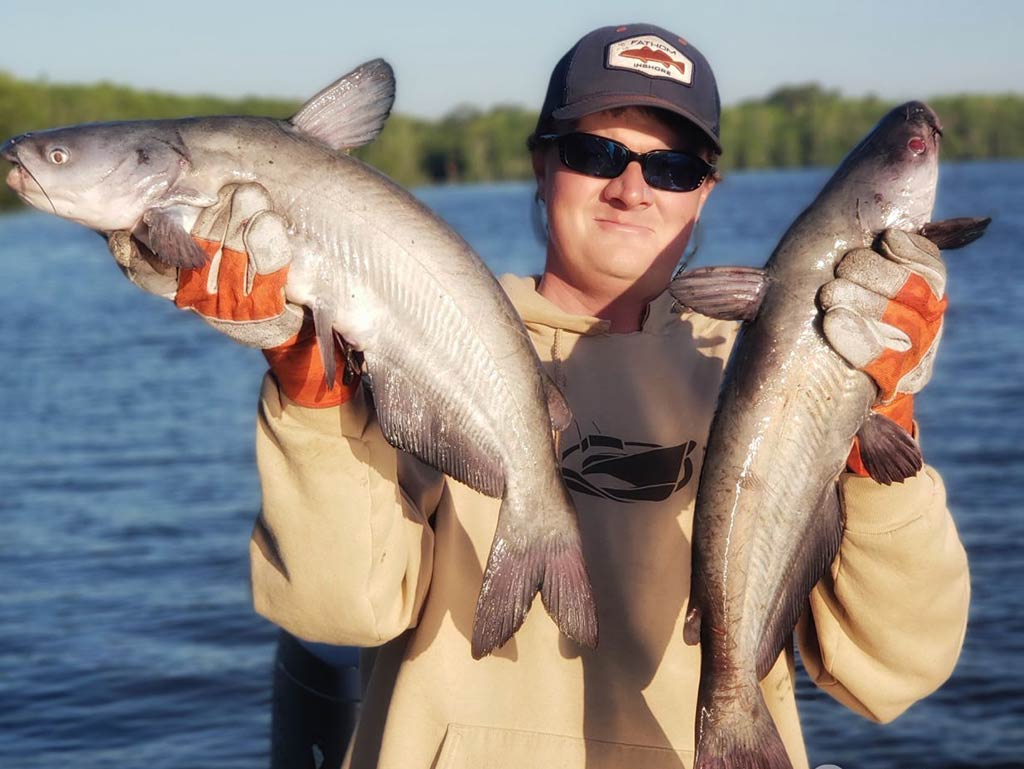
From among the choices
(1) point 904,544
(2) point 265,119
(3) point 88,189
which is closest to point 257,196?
(2) point 265,119

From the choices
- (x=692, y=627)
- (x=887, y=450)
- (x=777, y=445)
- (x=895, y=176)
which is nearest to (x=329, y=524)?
(x=692, y=627)

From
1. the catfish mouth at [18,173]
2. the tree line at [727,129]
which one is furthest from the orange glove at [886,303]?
the tree line at [727,129]

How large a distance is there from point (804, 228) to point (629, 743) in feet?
3.98

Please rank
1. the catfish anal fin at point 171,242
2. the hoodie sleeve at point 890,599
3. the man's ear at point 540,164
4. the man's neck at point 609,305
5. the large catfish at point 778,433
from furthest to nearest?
the man's ear at point 540,164, the man's neck at point 609,305, the hoodie sleeve at point 890,599, the large catfish at point 778,433, the catfish anal fin at point 171,242

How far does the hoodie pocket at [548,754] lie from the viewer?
2.90m

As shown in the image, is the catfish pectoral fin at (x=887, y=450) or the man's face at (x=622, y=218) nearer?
the catfish pectoral fin at (x=887, y=450)

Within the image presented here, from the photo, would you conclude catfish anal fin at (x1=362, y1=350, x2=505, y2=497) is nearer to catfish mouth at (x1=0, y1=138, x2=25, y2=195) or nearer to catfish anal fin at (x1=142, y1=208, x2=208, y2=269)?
catfish anal fin at (x1=142, y1=208, x2=208, y2=269)

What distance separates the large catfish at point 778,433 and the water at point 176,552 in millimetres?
4137

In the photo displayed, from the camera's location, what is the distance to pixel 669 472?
302 cm

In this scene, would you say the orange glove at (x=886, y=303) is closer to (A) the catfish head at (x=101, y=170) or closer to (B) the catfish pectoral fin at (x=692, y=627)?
(B) the catfish pectoral fin at (x=692, y=627)

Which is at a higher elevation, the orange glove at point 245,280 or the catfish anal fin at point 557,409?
the orange glove at point 245,280

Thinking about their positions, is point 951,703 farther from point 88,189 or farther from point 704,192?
point 88,189

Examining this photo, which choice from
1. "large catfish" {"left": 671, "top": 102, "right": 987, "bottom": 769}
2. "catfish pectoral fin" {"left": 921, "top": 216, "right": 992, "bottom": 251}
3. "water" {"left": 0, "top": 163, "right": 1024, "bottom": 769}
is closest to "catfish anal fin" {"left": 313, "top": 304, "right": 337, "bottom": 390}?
"large catfish" {"left": 671, "top": 102, "right": 987, "bottom": 769}

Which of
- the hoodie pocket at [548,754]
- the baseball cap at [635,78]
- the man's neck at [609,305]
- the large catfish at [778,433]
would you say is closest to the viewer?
the large catfish at [778,433]
